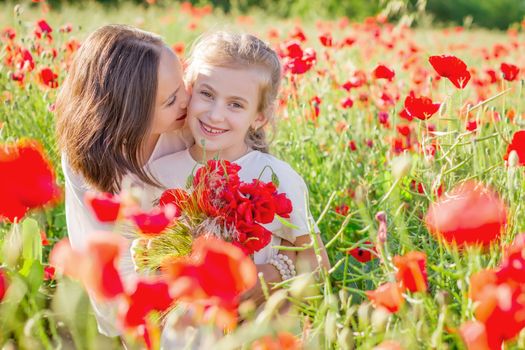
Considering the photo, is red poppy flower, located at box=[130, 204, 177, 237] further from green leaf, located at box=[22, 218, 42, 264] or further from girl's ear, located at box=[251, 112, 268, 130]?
girl's ear, located at box=[251, 112, 268, 130]

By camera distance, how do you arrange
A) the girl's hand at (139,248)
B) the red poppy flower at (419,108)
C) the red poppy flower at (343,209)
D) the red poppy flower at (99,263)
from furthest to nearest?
the red poppy flower at (343,209) < the red poppy flower at (419,108) < the girl's hand at (139,248) < the red poppy flower at (99,263)

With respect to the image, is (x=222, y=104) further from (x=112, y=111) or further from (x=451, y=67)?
(x=451, y=67)

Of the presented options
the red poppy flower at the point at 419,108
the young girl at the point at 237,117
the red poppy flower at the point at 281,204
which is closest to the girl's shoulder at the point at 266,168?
the young girl at the point at 237,117

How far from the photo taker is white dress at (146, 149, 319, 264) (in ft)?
6.18

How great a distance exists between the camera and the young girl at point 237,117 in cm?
189

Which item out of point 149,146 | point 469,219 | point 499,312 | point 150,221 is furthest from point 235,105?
point 499,312

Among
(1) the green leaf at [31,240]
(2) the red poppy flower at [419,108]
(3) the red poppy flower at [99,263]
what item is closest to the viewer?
(3) the red poppy flower at [99,263]

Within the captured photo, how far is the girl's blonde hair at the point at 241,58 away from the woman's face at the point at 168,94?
0.27 ft

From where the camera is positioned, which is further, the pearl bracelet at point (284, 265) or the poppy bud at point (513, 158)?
the pearl bracelet at point (284, 265)

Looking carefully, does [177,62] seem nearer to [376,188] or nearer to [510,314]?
[376,188]

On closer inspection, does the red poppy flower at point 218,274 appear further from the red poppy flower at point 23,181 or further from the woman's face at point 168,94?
the woman's face at point 168,94

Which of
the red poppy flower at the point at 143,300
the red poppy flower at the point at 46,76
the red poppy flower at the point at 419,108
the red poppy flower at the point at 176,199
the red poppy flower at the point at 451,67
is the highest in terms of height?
the red poppy flower at the point at 451,67

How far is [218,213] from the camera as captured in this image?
1398 mm

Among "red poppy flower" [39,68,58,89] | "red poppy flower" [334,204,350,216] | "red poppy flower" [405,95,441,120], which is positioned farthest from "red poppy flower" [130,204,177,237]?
"red poppy flower" [39,68,58,89]
